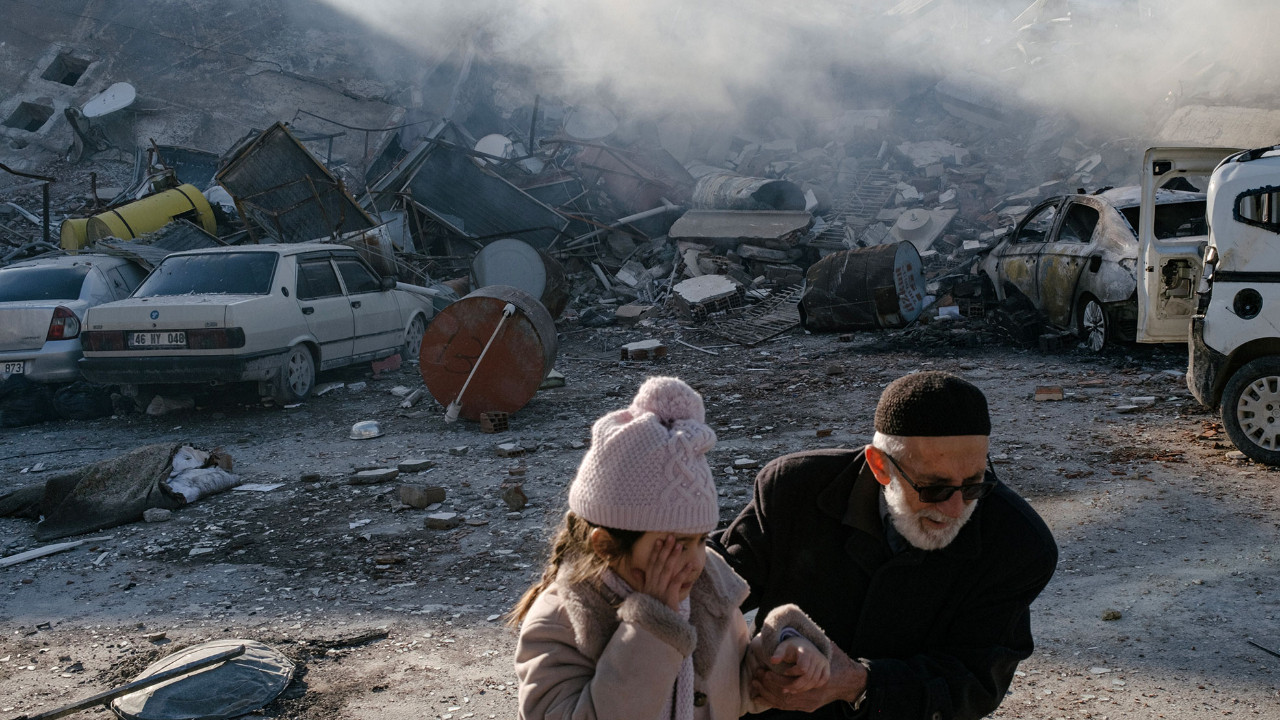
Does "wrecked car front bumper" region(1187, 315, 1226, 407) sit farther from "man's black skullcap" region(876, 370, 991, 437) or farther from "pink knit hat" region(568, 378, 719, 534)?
"pink knit hat" region(568, 378, 719, 534)

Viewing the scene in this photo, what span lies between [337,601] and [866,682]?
339 cm

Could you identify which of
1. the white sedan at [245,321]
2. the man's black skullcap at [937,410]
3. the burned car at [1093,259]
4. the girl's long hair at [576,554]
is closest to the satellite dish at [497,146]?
the white sedan at [245,321]

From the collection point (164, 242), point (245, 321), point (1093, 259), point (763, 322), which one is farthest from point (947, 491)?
point (164, 242)

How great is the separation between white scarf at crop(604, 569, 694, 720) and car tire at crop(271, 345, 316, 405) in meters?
8.06

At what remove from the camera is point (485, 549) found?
210 inches

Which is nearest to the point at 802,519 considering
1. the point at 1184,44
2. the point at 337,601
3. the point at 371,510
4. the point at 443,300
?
the point at 337,601

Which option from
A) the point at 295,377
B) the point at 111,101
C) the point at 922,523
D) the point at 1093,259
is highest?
the point at 111,101

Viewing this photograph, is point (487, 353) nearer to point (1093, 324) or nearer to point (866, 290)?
point (866, 290)

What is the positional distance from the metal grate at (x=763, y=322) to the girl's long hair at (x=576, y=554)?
34.3ft

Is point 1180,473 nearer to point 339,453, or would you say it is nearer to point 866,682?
point 866,682

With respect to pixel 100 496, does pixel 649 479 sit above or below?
above

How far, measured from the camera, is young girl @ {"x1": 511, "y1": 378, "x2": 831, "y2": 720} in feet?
4.84

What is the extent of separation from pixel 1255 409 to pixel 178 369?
26.8 ft

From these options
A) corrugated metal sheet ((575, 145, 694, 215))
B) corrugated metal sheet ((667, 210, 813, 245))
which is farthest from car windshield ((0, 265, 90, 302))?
corrugated metal sheet ((575, 145, 694, 215))
